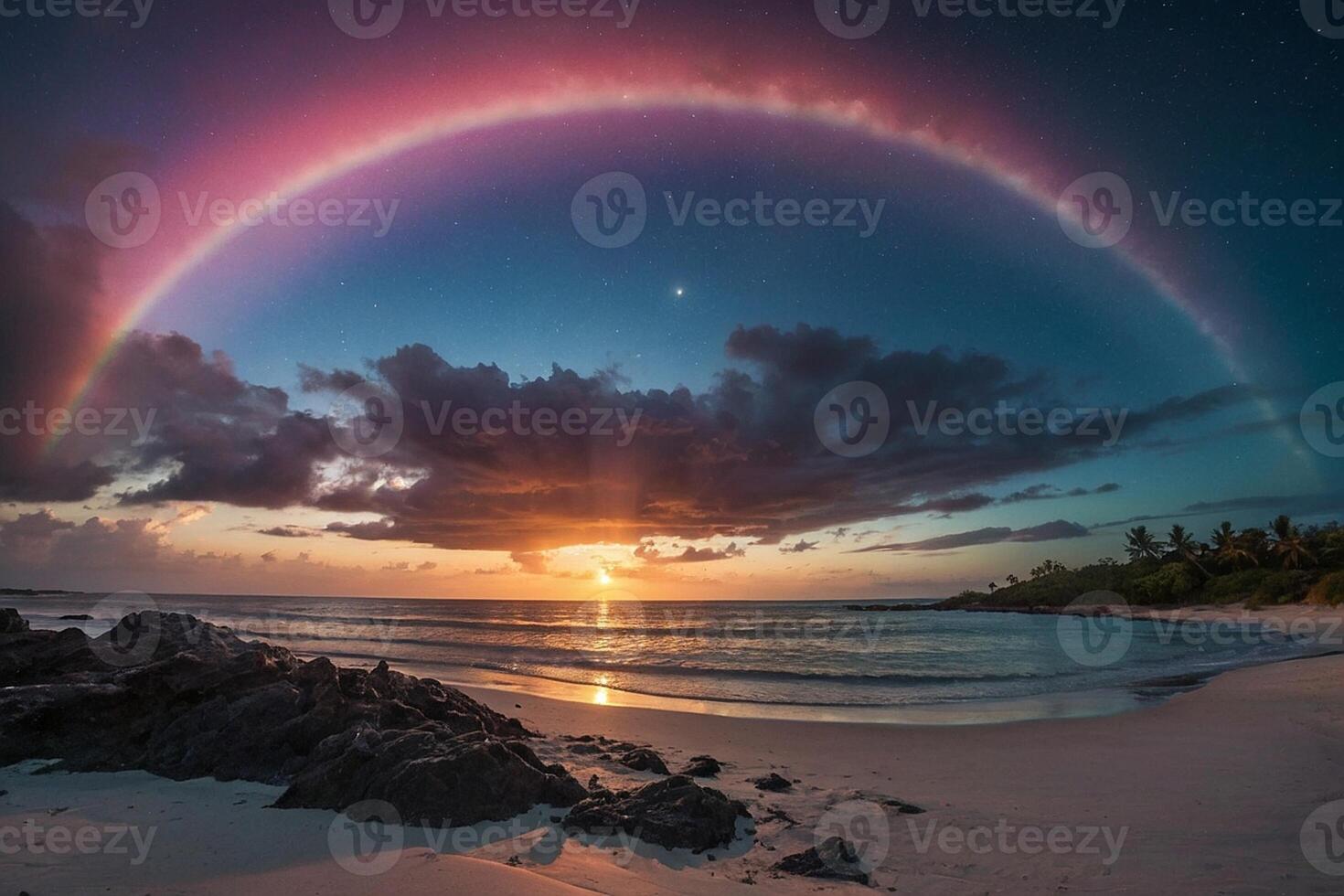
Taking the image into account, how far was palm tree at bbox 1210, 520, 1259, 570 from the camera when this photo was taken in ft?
259

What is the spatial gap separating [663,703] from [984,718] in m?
10.2

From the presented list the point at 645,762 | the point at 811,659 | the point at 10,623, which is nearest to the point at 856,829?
the point at 645,762

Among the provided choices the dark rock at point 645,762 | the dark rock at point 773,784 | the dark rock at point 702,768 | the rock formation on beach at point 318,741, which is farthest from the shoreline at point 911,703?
the rock formation on beach at point 318,741

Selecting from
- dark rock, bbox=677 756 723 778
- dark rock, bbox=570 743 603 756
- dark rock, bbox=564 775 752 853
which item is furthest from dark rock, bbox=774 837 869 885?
dark rock, bbox=570 743 603 756

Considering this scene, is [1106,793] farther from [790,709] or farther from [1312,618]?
[1312,618]

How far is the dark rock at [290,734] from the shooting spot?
833 centimetres

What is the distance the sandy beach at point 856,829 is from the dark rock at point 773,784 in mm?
232

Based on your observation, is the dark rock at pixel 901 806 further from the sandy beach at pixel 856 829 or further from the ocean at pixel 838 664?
the ocean at pixel 838 664

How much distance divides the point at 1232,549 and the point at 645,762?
99864 mm

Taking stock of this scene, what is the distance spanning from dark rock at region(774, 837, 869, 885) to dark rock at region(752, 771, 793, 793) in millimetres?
2885

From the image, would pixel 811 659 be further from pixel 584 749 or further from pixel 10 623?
pixel 10 623

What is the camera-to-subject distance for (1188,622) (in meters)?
59.2

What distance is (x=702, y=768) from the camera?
474 inches

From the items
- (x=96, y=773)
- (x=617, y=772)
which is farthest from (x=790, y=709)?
(x=96, y=773)
